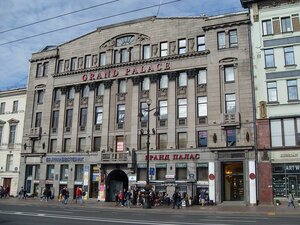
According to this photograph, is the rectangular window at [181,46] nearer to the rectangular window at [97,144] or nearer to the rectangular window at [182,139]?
the rectangular window at [182,139]

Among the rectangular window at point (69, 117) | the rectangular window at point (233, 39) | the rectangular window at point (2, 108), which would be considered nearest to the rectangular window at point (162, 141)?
the rectangular window at point (233, 39)

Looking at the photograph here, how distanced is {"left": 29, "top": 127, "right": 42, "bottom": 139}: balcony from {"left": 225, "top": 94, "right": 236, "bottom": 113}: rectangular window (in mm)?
26069

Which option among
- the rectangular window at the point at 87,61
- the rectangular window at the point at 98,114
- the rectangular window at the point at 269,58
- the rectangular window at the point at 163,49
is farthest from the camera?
the rectangular window at the point at 87,61

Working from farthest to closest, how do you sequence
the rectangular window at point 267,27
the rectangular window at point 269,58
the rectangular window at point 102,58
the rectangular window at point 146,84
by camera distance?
the rectangular window at point 102,58
the rectangular window at point 146,84
the rectangular window at point 267,27
the rectangular window at point 269,58

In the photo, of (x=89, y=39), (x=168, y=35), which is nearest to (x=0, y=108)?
(x=89, y=39)

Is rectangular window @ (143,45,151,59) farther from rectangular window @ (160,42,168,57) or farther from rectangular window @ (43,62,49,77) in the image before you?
rectangular window @ (43,62,49,77)

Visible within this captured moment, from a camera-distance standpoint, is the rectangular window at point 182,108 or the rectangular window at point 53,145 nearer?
the rectangular window at point 182,108

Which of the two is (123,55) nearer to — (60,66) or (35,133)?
(60,66)

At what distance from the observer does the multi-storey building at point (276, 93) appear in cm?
3588

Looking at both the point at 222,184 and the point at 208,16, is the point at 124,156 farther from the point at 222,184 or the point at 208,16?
the point at 208,16

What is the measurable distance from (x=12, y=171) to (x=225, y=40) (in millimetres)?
34780

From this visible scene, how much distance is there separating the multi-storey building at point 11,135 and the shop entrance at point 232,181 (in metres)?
29.4

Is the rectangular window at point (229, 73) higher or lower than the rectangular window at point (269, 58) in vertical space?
lower

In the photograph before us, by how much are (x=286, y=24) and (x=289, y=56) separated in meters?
3.65
